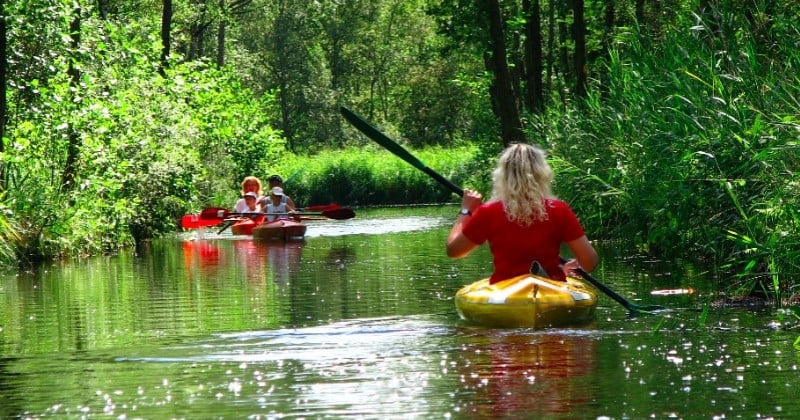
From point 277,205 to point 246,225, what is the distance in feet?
2.38

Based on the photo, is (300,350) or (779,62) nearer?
(300,350)

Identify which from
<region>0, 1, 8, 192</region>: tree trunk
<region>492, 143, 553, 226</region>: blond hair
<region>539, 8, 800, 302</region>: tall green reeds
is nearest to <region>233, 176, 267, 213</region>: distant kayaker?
<region>0, 1, 8, 192</region>: tree trunk

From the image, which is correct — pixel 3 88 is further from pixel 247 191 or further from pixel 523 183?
pixel 523 183

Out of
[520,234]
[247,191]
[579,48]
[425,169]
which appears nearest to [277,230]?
[247,191]

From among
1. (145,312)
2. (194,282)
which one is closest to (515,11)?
(194,282)

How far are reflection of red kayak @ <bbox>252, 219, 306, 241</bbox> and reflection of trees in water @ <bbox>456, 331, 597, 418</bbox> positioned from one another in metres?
16.0

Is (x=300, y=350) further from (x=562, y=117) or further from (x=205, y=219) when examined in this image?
(x=205, y=219)

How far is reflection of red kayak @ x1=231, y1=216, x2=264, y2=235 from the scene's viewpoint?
27.8 meters

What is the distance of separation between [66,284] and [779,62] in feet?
28.2

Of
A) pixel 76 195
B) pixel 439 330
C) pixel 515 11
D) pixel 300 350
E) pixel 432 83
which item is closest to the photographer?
pixel 300 350

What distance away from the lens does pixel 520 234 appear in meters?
10.5

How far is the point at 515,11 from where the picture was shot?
36.7 metres

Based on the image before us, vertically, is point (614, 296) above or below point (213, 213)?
below

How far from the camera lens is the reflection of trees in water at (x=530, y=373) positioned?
7.45 meters
